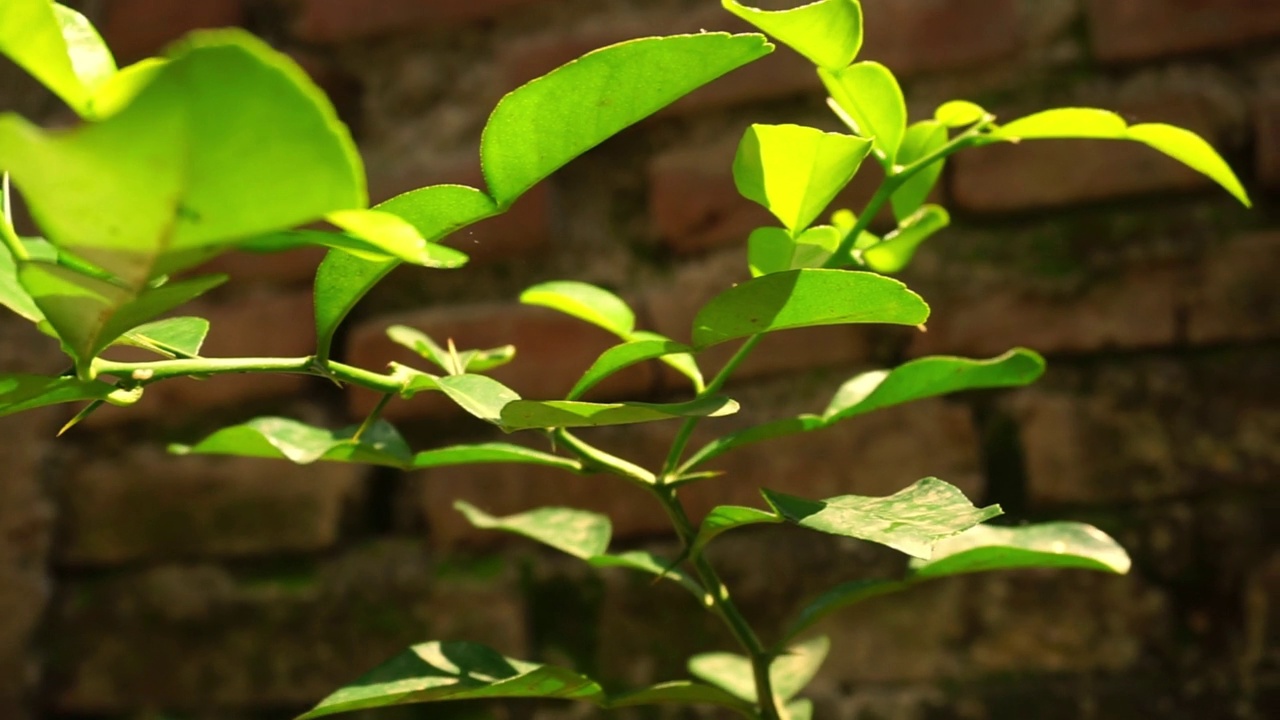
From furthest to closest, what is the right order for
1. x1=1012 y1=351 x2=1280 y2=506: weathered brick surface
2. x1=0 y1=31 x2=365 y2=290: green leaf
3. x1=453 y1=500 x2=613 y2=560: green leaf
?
x1=1012 y1=351 x2=1280 y2=506: weathered brick surface
x1=453 y1=500 x2=613 y2=560: green leaf
x1=0 y1=31 x2=365 y2=290: green leaf

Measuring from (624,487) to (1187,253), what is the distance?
31 cm

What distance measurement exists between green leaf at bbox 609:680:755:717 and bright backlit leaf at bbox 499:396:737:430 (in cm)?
10

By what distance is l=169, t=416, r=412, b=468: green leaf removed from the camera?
265mm

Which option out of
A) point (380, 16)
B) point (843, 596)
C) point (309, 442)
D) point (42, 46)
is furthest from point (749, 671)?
point (380, 16)

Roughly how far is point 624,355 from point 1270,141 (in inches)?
17.4

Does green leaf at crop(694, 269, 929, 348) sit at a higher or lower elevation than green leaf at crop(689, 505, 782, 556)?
higher

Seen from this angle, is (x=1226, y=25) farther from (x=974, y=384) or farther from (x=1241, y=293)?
(x=974, y=384)

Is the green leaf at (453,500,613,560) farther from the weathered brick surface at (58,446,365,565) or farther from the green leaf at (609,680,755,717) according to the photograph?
the weathered brick surface at (58,446,365,565)

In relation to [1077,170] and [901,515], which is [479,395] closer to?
[901,515]

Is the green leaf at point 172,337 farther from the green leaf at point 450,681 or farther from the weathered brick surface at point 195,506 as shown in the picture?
the weathered brick surface at point 195,506

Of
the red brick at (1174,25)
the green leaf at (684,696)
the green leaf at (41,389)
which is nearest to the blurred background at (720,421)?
the red brick at (1174,25)

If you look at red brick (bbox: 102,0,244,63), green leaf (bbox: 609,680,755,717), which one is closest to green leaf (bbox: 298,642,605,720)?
green leaf (bbox: 609,680,755,717)

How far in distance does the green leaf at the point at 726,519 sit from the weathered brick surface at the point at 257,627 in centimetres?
34

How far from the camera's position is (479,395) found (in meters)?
0.21
